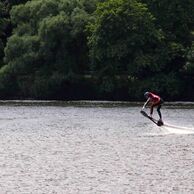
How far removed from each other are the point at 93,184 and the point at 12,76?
66225 mm

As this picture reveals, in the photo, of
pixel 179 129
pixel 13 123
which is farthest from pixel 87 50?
pixel 179 129

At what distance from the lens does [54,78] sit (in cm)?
8819

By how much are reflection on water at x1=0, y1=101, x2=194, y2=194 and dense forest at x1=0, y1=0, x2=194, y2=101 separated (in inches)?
965

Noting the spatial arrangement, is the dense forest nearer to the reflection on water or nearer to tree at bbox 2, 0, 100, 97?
tree at bbox 2, 0, 100, 97

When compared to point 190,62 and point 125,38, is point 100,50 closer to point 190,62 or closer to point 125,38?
point 125,38

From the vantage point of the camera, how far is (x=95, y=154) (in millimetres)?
36094

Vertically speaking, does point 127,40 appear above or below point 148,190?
above

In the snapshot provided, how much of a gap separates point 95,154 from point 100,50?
5006 centimetres

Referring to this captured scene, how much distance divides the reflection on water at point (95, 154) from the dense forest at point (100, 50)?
2451 cm

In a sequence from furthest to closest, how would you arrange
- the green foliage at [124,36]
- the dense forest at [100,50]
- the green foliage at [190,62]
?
the dense forest at [100,50]
the green foliage at [124,36]
the green foliage at [190,62]

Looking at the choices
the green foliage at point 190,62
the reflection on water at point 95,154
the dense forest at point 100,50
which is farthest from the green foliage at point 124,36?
the reflection on water at point 95,154

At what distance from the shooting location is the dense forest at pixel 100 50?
280 feet

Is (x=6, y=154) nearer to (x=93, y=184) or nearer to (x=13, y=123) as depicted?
(x=93, y=184)

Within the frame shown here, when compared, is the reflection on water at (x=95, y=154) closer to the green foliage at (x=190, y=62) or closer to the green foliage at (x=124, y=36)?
the green foliage at (x=190, y=62)
